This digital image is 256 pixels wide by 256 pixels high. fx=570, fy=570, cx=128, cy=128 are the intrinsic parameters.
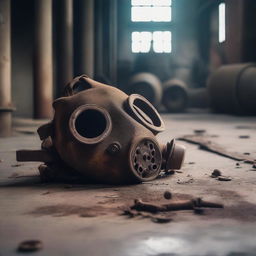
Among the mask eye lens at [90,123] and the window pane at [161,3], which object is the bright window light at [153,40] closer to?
the window pane at [161,3]

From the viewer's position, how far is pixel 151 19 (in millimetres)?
23266

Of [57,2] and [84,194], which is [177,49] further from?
[84,194]

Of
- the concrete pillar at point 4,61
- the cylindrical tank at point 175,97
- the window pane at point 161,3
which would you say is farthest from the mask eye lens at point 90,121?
Answer: the window pane at point 161,3

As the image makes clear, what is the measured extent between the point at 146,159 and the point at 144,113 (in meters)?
0.63

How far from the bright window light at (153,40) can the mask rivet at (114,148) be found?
19.3 m

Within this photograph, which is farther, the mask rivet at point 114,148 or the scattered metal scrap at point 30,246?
the mask rivet at point 114,148

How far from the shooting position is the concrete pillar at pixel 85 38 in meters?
15.6

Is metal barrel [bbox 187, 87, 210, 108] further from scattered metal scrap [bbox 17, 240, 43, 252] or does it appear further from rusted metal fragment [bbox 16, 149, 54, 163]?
scattered metal scrap [bbox 17, 240, 43, 252]

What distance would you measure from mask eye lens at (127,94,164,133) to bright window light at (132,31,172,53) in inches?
730

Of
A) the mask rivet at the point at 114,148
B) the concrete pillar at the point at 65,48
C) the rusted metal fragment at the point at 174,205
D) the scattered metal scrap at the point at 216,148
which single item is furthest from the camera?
the concrete pillar at the point at 65,48

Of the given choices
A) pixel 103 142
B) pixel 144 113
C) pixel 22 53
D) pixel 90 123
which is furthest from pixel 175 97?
pixel 103 142

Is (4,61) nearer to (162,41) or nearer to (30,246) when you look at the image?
(30,246)

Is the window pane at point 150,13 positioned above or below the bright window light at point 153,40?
above

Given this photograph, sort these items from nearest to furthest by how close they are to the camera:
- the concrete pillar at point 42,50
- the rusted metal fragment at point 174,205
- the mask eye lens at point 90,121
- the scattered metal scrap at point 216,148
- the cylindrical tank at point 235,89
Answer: the rusted metal fragment at point 174,205
the mask eye lens at point 90,121
the scattered metal scrap at point 216,148
the concrete pillar at point 42,50
the cylindrical tank at point 235,89
